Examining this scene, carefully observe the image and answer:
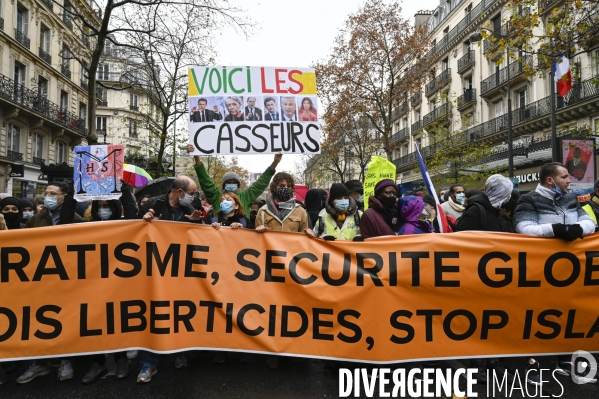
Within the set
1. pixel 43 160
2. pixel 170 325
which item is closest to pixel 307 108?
pixel 170 325

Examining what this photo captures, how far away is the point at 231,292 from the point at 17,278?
6.02 ft

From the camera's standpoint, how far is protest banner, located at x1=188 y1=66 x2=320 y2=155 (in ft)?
15.5

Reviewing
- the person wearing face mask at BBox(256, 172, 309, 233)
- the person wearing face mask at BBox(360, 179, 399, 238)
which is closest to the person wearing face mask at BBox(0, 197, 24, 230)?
the person wearing face mask at BBox(256, 172, 309, 233)

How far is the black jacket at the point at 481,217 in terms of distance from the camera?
3.88 m

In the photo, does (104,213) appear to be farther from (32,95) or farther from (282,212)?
(32,95)

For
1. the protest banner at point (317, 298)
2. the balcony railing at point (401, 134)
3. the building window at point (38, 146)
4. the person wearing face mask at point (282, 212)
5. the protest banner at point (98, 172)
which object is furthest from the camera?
the balcony railing at point (401, 134)

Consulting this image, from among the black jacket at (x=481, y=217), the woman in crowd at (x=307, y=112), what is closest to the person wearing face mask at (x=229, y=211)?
the woman in crowd at (x=307, y=112)

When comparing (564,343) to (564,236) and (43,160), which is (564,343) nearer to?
→ (564,236)

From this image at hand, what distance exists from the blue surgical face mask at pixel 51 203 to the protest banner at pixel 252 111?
153 cm

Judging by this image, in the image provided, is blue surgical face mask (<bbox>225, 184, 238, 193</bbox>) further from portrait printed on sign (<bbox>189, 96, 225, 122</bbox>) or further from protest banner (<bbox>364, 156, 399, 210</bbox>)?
protest banner (<bbox>364, 156, 399, 210</bbox>)

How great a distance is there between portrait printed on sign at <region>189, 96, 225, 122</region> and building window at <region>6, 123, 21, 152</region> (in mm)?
24678

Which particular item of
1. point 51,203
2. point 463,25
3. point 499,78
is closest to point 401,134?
point 463,25

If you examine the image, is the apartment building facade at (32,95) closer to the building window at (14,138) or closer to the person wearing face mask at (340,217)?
the building window at (14,138)

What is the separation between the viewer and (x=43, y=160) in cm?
2666
